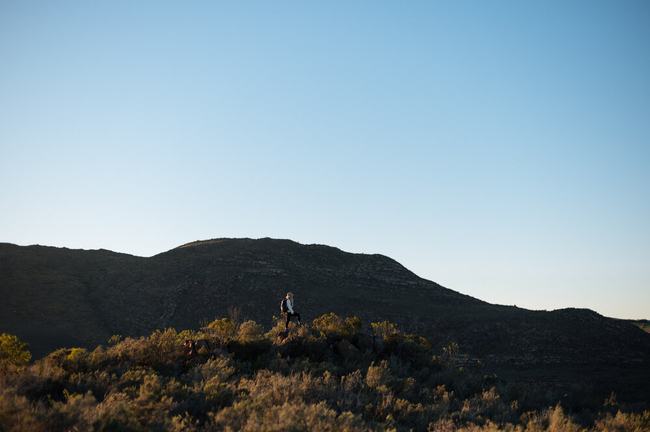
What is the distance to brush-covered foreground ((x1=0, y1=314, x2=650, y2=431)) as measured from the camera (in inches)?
351

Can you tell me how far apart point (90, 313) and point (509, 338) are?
4395cm

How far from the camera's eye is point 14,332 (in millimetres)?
39062

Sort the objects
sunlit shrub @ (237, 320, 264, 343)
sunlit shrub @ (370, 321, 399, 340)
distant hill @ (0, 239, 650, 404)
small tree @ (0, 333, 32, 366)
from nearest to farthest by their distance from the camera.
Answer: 1. small tree @ (0, 333, 32, 366)
2. sunlit shrub @ (237, 320, 264, 343)
3. sunlit shrub @ (370, 321, 399, 340)
4. distant hill @ (0, 239, 650, 404)

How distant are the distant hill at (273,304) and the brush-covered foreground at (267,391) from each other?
72.5 feet

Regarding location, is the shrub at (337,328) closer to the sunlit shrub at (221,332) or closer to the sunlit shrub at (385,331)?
the sunlit shrub at (385,331)

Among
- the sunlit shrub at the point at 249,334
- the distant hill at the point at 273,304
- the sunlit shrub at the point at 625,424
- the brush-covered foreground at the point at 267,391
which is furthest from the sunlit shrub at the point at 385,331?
the distant hill at the point at 273,304

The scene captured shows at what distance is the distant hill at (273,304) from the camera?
4209 centimetres

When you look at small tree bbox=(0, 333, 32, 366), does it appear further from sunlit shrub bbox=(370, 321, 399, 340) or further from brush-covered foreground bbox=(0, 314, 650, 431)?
sunlit shrub bbox=(370, 321, 399, 340)

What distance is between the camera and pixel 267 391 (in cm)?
1153

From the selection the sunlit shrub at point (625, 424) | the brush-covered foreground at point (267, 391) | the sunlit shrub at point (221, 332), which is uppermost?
the sunlit shrub at point (221, 332)

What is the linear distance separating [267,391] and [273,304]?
42.5 m

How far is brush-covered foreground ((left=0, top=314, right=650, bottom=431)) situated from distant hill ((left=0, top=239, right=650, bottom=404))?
22.1m

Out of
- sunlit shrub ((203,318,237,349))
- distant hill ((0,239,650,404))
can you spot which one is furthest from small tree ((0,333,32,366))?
distant hill ((0,239,650,404))

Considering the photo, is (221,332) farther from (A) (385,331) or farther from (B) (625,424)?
(B) (625,424)
